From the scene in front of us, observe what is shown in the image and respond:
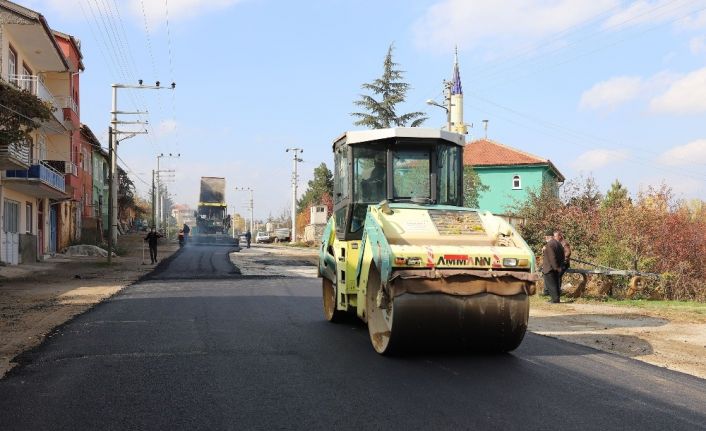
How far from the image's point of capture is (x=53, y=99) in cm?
3366

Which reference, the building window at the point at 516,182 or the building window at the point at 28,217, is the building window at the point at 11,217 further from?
the building window at the point at 516,182

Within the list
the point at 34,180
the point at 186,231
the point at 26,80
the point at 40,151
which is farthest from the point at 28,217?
the point at 186,231

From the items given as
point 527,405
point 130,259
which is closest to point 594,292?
point 527,405

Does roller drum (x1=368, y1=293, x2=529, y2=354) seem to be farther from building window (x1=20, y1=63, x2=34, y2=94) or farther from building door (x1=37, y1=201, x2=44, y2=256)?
building door (x1=37, y1=201, x2=44, y2=256)

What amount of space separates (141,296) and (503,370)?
36.0 ft

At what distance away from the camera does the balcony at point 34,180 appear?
28188mm

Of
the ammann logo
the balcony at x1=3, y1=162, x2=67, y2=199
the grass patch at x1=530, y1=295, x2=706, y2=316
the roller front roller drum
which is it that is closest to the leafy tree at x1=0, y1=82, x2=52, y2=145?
the balcony at x1=3, y1=162, x2=67, y2=199

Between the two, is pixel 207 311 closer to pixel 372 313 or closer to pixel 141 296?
pixel 141 296

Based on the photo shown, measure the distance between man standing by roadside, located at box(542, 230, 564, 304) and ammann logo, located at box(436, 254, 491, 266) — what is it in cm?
844

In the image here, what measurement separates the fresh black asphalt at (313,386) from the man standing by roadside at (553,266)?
5896mm

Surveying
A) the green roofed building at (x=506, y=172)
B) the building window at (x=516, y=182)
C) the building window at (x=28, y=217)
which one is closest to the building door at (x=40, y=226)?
the building window at (x=28, y=217)

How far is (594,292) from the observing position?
17.6 m

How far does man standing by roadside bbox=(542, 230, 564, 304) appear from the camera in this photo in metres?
15.3

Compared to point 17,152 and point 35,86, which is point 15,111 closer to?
point 17,152
